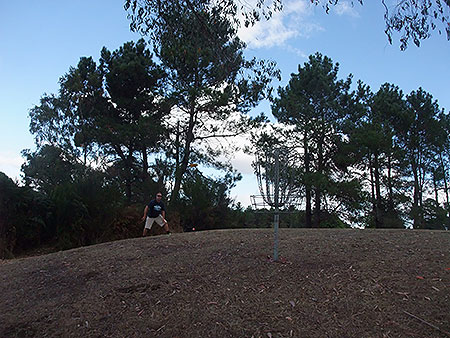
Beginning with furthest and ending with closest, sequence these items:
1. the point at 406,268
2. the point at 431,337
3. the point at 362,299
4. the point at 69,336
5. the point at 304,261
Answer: the point at 304,261 → the point at 406,268 → the point at 362,299 → the point at 69,336 → the point at 431,337

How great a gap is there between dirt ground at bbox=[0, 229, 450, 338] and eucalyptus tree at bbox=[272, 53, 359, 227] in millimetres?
14374

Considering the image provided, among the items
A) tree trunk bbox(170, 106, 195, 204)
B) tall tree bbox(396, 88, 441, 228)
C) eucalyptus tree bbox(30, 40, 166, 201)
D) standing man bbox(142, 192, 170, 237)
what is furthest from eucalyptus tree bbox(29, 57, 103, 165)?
tall tree bbox(396, 88, 441, 228)

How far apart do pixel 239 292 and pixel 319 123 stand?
18352 mm

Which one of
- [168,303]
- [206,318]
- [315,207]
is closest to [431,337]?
[206,318]

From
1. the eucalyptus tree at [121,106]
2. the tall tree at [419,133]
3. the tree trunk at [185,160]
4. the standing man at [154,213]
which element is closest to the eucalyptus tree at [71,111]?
the eucalyptus tree at [121,106]

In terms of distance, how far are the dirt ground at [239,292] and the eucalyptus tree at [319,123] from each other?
1437 centimetres

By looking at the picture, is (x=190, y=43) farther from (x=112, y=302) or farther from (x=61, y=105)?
(x=61, y=105)

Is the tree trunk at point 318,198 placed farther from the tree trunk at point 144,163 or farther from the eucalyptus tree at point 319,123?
the tree trunk at point 144,163

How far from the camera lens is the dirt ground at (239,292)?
3736 millimetres

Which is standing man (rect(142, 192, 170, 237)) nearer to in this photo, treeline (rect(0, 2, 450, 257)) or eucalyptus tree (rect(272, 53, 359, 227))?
treeline (rect(0, 2, 450, 257))

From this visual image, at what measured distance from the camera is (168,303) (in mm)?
4320

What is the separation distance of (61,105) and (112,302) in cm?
2709

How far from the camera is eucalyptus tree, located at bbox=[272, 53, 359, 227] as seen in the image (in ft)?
67.9

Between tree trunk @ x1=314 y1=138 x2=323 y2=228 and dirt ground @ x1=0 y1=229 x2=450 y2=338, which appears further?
tree trunk @ x1=314 y1=138 x2=323 y2=228
